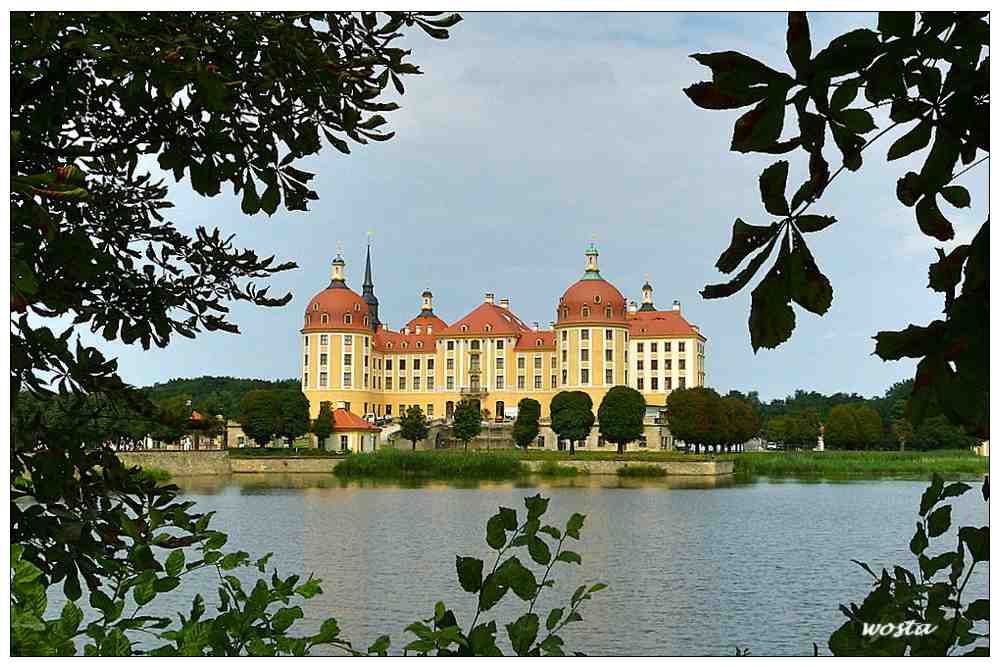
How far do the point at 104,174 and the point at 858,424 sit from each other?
40.4 meters

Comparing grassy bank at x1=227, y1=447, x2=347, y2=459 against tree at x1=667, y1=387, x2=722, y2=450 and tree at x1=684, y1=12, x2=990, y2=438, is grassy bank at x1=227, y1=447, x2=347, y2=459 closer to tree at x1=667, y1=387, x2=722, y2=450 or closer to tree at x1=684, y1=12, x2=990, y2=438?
tree at x1=667, y1=387, x2=722, y2=450

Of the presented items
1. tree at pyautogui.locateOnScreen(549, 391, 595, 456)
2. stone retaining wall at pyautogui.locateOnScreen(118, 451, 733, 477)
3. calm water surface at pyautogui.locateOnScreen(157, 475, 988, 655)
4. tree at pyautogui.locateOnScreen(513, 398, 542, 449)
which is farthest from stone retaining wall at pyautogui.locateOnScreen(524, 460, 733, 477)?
tree at pyautogui.locateOnScreen(513, 398, 542, 449)

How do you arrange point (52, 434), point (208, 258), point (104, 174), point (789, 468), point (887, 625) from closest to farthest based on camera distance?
1. point (887, 625)
2. point (52, 434)
3. point (104, 174)
4. point (208, 258)
5. point (789, 468)

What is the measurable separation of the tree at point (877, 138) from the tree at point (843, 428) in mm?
40881

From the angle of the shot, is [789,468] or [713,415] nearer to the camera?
[789,468]

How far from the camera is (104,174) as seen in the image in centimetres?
226

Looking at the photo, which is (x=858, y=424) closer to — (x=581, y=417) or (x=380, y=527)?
(x=581, y=417)

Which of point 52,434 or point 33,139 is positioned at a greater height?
point 33,139

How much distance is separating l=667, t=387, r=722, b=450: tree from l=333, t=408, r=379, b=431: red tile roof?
11258 millimetres

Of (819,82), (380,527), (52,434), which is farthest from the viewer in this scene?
(380,527)

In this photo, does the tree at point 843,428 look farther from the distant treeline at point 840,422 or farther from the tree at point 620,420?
the tree at point 620,420

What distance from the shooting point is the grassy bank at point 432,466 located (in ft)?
99.5
